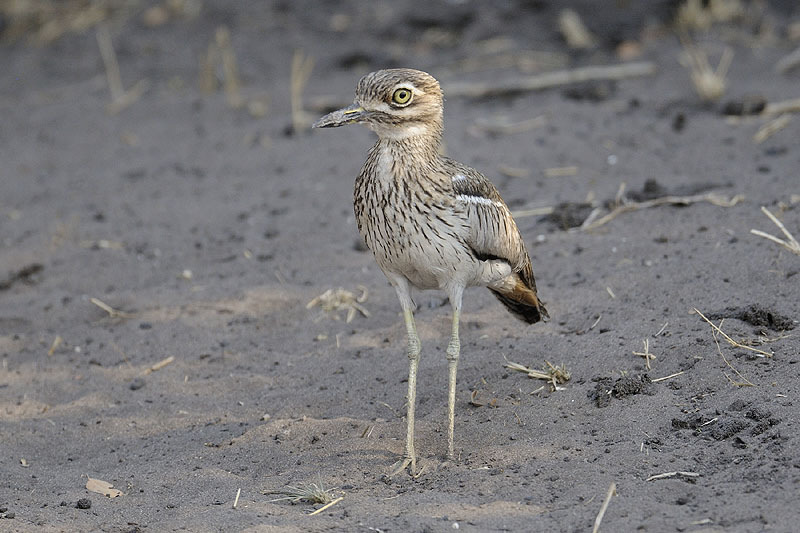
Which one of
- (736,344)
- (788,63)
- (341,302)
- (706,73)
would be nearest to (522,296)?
(736,344)

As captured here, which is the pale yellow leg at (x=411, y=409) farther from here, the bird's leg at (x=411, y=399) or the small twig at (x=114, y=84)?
the small twig at (x=114, y=84)

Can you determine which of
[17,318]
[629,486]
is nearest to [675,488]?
[629,486]

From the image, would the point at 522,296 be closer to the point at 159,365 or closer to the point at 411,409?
the point at 411,409

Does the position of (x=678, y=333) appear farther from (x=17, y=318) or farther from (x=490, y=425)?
(x=17, y=318)

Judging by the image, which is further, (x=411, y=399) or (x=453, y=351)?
(x=453, y=351)

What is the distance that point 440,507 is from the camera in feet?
12.9

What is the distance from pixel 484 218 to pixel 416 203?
363 millimetres

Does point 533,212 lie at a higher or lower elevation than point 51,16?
lower

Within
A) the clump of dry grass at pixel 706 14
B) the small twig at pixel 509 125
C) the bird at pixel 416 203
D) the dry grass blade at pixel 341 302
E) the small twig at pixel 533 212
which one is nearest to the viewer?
the bird at pixel 416 203

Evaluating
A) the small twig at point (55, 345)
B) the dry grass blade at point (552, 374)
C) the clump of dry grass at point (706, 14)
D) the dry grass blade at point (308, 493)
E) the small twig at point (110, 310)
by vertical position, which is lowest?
the dry grass blade at point (308, 493)

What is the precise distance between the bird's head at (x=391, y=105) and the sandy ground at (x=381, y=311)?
4.72ft

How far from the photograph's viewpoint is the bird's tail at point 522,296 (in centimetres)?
491

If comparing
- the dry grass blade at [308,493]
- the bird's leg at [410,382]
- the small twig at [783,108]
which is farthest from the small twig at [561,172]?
the dry grass blade at [308,493]

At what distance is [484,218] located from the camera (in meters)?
4.47
